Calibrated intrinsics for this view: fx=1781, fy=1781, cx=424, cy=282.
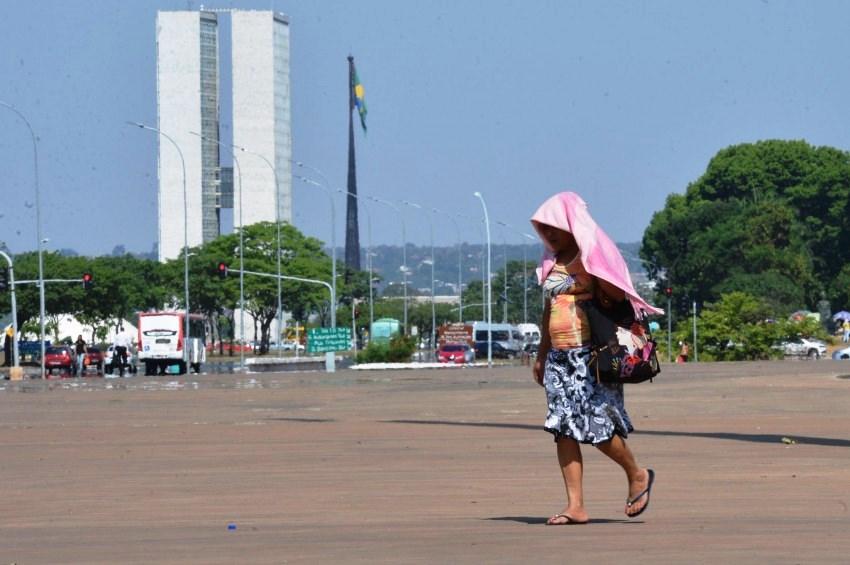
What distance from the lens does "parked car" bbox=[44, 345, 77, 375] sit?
78.7 metres

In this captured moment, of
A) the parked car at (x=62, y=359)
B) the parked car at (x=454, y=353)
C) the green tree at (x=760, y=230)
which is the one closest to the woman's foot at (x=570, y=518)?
the parked car at (x=62, y=359)

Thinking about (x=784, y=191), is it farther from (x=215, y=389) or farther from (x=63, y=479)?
(x=63, y=479)

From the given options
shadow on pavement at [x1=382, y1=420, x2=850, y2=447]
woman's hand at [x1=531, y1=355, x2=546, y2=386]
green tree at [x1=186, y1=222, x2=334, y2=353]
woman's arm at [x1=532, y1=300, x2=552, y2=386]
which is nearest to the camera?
woman's arm at [x1=532, y1=300, x2=552, y2=386]

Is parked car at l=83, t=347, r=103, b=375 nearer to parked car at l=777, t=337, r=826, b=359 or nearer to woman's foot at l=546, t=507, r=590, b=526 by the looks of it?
parked car at l=777, t=337, r=826, b=359

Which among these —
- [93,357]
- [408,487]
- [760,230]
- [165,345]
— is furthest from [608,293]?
[760,230]

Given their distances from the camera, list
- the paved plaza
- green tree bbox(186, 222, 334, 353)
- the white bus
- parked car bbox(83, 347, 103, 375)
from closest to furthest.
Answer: the paved plaza
the white bus
parked car bbox(83, 347, 103, 375)
green tree bbox(186, 222, 334, 353)

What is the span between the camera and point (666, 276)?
11912cm

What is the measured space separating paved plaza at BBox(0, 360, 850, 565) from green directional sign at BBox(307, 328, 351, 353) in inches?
1755

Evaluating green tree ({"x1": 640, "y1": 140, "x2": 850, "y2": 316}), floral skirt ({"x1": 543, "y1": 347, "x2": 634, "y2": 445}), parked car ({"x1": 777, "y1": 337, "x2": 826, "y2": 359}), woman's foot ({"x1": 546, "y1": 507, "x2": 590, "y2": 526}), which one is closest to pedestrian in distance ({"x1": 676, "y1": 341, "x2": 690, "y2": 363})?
parked car ({"x1": 777, "y1": 337, "x2": 826, "y2": 359})

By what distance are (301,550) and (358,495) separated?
335 cm

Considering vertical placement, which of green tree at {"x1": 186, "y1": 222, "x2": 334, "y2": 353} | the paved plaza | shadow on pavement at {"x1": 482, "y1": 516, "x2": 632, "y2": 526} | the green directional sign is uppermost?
green tree at {"x1": 186, "y1": 222, "x2": 334, "y2": 353}

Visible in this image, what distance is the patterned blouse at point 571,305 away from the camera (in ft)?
32.6

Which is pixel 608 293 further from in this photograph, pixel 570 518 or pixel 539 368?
pixel 570 518

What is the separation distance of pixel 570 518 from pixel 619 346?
981 millimetres
